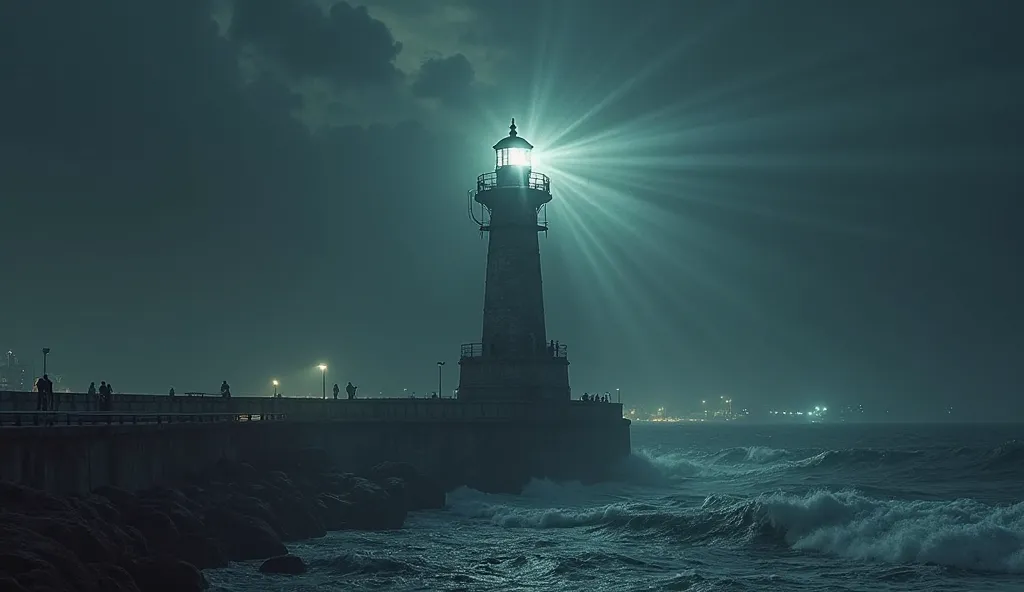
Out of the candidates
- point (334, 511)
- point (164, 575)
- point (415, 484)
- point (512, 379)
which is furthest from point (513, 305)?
point (164, 575)

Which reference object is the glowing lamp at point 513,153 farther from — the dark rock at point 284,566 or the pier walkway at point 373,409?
the dark rock at point 284,566

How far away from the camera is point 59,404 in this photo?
1515 inches

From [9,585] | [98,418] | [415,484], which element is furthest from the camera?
[415,484]

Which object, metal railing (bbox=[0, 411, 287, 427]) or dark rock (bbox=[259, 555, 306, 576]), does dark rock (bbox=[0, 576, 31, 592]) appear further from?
dark rock (bbox=[259, 555, 306, 576])

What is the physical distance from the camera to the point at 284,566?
96.4ft

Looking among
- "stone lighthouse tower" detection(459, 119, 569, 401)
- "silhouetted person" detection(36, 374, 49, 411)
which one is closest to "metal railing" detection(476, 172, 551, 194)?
"stone lighthouse tower" detection(459, 119, 569, 401)

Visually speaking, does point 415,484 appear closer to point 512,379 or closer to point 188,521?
point 512,379

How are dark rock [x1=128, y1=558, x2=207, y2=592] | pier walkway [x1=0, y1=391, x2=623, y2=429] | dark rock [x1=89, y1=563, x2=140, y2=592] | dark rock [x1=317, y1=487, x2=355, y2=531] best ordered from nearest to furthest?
1. dark rock [x1=89, y1=563, x2=140, y2=592]
2. dark rock [x1=128, y1=558, x2=207, y2=592]
3. dark rock [x1=317, y1=487, x2=355, y2=531]
4. pier walkway [x1=0, y1=391, x2=623, y2=429]

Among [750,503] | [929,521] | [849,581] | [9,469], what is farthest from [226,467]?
[929,521]

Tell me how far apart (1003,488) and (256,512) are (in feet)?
151

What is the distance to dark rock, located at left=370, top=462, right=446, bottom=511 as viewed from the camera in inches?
A: 1877

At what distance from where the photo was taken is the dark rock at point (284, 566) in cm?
2928

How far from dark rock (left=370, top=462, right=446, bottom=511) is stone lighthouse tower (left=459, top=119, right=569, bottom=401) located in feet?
38.9

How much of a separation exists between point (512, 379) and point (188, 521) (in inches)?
1280
